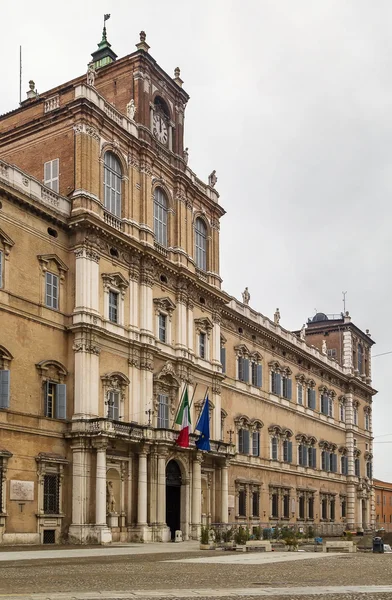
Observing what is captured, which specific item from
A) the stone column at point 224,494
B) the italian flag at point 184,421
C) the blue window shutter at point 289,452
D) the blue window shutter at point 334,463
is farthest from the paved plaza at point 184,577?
the blue window shutter at point 334,463

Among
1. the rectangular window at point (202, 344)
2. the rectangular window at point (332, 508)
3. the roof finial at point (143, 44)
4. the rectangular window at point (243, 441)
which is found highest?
the roof finial at point (143, 44)

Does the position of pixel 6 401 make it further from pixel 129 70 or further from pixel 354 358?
pixel 354 358

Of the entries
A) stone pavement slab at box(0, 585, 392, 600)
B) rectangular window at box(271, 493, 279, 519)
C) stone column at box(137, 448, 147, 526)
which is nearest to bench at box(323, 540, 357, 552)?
stone column at box(137, 448, 147, 526)

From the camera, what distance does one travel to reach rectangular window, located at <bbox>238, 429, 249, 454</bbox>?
57.5 meters

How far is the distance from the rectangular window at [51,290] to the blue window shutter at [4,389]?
15.8ft

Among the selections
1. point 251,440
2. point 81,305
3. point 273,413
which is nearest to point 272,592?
point 81,305

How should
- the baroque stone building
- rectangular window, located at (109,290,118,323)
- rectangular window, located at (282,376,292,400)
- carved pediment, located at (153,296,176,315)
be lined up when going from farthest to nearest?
rectangular window, located at (282,376,292,400)
carved pediment, located at (153,296,176,315)
rectangular window, located at (109,290,118,323)
the baroque stone building

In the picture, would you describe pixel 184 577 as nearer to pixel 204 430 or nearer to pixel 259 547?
pixel 259 547

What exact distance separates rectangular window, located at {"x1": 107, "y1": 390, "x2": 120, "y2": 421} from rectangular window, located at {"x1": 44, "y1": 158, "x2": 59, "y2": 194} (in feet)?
35.1

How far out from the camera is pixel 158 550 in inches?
1380

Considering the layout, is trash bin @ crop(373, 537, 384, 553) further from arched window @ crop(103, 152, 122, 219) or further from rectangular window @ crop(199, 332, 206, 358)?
arched window @ crop(103, 152, 122, 219)

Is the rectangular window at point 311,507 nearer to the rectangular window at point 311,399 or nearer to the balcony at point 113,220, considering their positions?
the rectangular window at point 311,399

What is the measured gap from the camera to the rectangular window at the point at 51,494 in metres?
38.1

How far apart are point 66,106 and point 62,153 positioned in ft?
7.72
